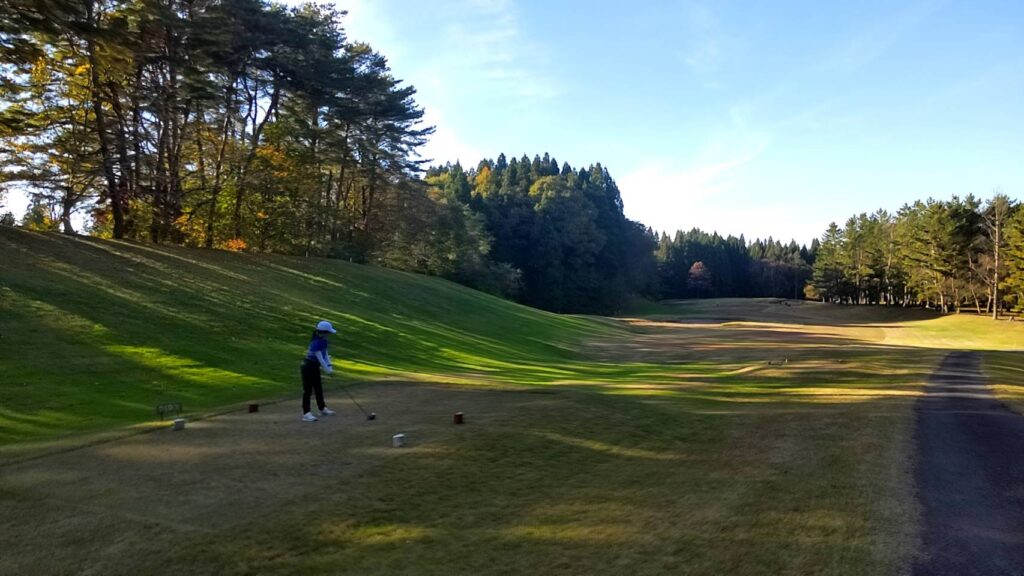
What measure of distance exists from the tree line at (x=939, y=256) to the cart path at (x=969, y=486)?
7272 centimetres

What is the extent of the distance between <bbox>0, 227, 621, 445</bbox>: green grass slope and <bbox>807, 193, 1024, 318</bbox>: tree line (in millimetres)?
66611

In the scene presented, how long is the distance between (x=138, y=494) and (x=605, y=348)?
38768mm

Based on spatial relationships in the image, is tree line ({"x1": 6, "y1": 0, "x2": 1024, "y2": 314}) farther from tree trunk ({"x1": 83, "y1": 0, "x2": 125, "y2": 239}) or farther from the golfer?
the golfer

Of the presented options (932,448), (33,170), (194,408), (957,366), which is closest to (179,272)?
(33,170)

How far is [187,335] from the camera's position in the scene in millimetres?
21109

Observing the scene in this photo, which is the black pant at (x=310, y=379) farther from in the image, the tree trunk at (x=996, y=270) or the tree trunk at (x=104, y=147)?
the tree trunk at (x=996, y=270)

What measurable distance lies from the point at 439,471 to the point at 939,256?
96836 millimetres

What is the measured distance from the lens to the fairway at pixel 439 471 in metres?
5.97

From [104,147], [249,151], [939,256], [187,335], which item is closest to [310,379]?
[187,335]

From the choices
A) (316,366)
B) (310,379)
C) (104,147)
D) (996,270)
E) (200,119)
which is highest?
(200,119)

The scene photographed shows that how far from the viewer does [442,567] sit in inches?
226

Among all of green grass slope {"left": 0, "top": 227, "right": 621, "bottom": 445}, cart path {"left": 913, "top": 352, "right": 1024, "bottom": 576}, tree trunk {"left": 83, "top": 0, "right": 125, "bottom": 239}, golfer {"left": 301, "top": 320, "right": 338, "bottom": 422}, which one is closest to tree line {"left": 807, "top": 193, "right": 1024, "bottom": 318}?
green grass slope {"left": 0, "top": 227, "right": 621, "bottom": 445}

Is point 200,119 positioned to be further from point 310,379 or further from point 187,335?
point 310,379

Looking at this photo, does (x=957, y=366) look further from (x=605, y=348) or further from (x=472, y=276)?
(x=472, y=276)
